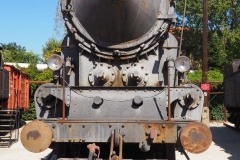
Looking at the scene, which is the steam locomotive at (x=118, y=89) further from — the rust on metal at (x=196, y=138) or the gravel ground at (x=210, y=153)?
the gravel ground at (x=210, y=153)

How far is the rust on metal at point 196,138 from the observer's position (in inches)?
209

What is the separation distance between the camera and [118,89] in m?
6.16

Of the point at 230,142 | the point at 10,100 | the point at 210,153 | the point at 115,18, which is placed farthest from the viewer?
the point at 10,100

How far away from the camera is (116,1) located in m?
5.71

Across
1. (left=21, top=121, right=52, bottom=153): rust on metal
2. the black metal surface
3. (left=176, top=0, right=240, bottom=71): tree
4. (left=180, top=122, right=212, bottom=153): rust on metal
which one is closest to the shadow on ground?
(left=180, top=122, right=212, bottom=153): rust on metal

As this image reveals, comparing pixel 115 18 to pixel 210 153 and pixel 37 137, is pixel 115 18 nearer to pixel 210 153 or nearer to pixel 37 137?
pixel 37 137

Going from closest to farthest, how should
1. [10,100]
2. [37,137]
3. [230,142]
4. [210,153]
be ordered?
[37,137] → [210,153] → [230,142] → [10,100]

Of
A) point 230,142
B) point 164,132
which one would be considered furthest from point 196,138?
point 230,142

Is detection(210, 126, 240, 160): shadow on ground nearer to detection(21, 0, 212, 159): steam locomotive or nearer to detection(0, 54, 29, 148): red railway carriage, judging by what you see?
detection(21, 0, 212, 159): steam locomotive

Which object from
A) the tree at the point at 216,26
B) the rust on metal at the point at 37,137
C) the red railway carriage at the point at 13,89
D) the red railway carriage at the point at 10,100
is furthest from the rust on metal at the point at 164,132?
the tree at the point at 216,26

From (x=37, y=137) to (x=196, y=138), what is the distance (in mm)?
2104

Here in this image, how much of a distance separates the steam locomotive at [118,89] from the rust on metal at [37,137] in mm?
13

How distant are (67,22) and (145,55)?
1.35 m

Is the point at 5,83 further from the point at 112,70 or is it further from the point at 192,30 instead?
the point at 192,30
